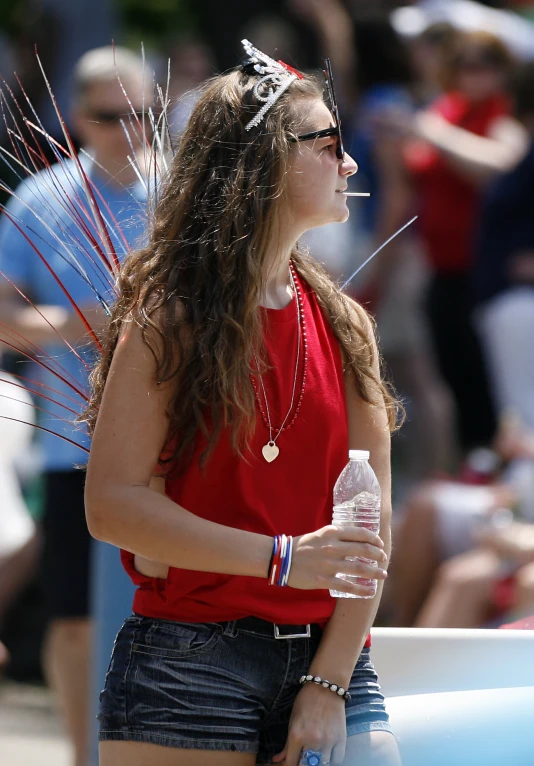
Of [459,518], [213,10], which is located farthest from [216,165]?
[213,10]

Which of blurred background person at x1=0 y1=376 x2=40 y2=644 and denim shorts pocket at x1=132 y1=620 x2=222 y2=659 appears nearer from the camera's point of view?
denim shorts pocket at x1=132 y1=620 x2=222 y2=659

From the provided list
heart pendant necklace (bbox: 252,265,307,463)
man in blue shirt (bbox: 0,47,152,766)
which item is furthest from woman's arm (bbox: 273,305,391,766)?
man in blue shirt (bbox: 0,47,152,766)

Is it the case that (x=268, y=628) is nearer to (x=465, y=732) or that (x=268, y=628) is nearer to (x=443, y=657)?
(x=465, y=732)

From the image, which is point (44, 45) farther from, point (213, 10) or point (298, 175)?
point (298, 175)

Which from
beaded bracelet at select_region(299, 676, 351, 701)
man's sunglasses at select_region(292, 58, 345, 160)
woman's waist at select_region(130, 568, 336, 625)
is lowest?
beaded bracelet at select_region(299, 676, 351, 701)

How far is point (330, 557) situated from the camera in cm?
168

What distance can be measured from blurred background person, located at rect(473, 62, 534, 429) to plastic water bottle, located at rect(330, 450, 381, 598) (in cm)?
331

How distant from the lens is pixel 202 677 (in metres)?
1.76

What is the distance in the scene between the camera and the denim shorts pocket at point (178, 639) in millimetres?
1771

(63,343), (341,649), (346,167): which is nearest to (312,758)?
(341,649)

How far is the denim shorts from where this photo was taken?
5.73 feet

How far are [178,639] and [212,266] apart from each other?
0.57m

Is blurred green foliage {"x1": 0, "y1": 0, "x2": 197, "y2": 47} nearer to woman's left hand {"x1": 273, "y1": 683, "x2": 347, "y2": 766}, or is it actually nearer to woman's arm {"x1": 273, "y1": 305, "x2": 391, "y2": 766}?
woman's arm {"x1": 273, "y1": 305, "x2": 391, "y2": 766}

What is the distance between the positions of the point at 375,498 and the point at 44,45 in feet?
19.1
